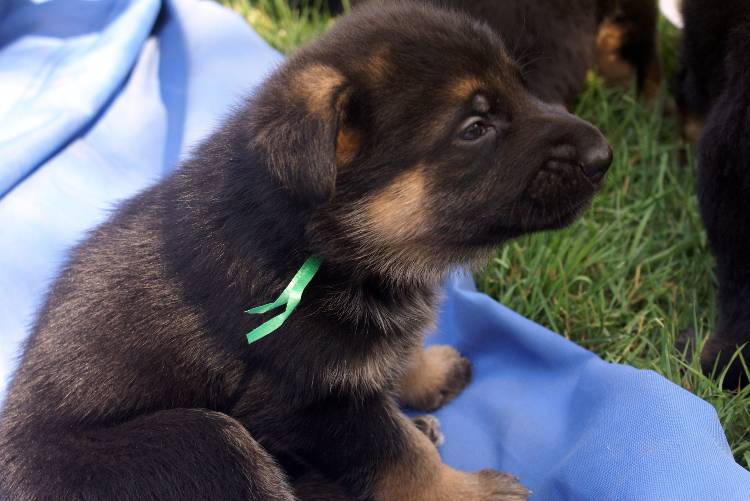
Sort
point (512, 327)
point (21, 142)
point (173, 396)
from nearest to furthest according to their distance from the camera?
point (173, 396)
point (512, 327)
point (21, 142)

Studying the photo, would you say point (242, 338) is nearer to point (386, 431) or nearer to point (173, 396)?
point (173, 396)

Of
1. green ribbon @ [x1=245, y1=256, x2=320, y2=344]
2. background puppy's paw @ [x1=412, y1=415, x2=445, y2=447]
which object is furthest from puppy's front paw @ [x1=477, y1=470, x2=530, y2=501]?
green ribbon @ [x1=245, y1=256, x2=320, y2=344]

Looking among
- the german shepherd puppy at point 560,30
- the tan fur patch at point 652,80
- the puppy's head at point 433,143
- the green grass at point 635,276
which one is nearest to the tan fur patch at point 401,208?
the puppy's head at point 433,143

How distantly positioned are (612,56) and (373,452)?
315cm

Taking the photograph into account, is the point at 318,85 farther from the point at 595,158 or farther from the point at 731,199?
the point at 731,199

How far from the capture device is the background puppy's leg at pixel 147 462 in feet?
7.54

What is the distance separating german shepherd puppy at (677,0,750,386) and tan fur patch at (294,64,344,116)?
159 centimetres

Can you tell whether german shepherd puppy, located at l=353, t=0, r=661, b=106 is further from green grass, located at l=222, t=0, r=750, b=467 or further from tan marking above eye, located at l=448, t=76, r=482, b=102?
tan marking above eye, located at l=448, t=76, r=482, b=102

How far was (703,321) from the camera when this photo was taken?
11.0ft

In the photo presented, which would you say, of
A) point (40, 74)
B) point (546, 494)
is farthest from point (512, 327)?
point (40, 74)

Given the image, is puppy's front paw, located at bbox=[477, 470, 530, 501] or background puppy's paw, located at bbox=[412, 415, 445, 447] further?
background puppy's paw, located at bbox=[412, 415, 445, 447]

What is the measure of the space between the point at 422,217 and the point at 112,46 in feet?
10.0

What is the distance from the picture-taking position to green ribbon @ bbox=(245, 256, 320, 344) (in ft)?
7.26

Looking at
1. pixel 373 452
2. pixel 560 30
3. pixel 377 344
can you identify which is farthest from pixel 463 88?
pixel 560 30
